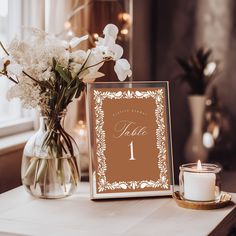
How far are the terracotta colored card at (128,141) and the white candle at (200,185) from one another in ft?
0.37

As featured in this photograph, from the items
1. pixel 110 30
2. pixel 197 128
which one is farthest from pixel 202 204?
pixel 197 128

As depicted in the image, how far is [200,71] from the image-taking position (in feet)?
13.5

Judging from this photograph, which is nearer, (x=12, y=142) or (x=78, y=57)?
(x=78, y=57)

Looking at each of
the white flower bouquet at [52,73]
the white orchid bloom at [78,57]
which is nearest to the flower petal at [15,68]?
the white flower bouquet at [52,73]

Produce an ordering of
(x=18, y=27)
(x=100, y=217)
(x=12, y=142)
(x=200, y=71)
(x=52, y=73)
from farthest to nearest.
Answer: (x=200, y=71) < (x=18, y=27) < (x=12, y=142) < (x=52, y=73) < (x=100, y=217)

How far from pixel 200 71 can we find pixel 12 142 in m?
2.02

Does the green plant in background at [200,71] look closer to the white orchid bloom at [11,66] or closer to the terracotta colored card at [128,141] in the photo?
the terracotta colored card at [128,141]

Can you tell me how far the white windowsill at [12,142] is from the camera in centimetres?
226

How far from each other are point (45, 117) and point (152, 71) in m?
2.45

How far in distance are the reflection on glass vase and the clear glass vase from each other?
2.35 m

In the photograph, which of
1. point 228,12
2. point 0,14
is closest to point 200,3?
point 228,12

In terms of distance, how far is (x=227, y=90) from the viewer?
407 centimetres

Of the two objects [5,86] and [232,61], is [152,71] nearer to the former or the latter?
[232,61]

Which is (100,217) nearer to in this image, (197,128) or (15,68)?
(15,68)
